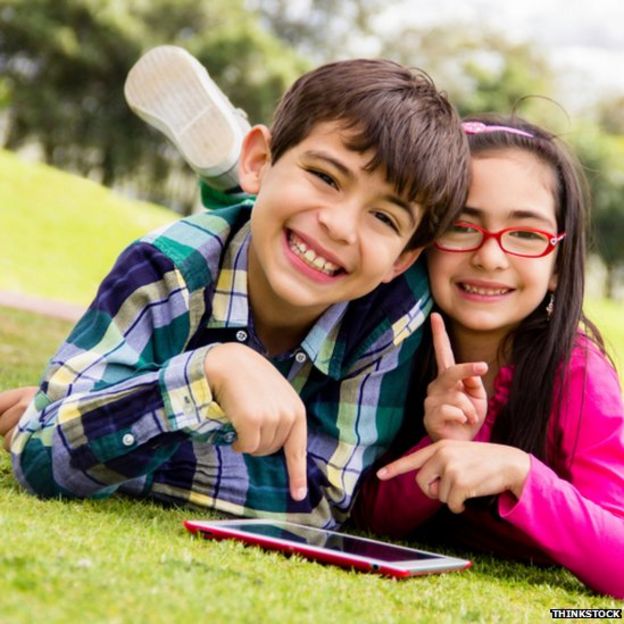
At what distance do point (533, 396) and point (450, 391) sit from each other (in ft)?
0.98

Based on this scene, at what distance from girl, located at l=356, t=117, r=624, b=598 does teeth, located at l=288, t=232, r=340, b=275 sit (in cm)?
35

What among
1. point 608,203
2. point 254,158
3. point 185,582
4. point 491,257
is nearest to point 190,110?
point 254,158

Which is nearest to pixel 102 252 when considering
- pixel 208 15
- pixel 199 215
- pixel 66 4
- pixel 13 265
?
pixel 13 265

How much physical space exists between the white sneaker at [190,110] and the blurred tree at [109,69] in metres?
20.3

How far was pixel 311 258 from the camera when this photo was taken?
228 cm

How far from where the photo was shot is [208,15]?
27703 mm

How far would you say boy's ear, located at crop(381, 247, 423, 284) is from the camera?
2504 millimetres

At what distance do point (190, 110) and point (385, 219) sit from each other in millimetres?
1761

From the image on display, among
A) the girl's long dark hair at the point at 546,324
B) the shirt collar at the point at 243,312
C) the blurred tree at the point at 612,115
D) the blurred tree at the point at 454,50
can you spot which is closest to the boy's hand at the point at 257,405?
the shirt collar at the point at 243,312

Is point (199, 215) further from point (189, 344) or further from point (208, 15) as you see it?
point (208, 15)

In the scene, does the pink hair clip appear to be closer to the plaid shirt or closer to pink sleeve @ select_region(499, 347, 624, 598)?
the plaid shirt

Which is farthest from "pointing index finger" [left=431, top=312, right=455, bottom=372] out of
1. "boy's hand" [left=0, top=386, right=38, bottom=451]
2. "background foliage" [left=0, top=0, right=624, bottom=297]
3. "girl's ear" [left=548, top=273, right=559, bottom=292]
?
"background foliage" [left=0, top=0, right=624, bottom=297]

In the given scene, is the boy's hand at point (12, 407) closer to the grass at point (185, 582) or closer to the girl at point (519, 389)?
the grass at point (185, 582)

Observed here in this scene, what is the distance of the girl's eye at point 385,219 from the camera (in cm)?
229
